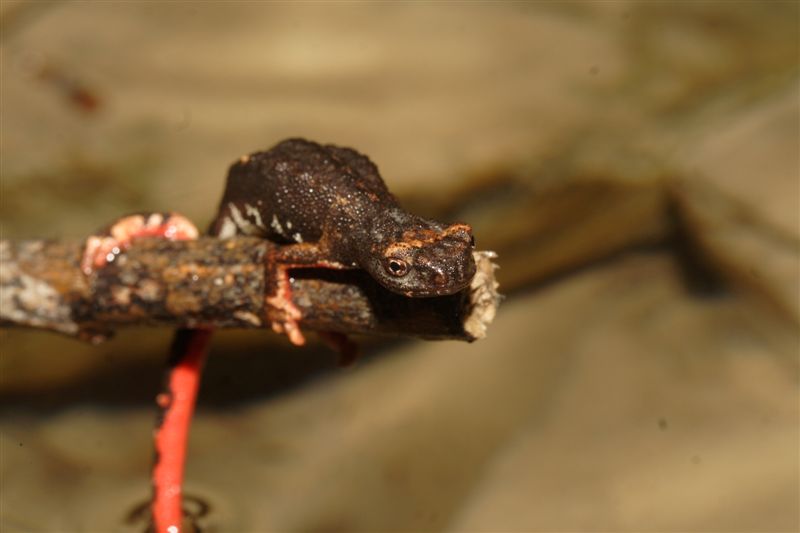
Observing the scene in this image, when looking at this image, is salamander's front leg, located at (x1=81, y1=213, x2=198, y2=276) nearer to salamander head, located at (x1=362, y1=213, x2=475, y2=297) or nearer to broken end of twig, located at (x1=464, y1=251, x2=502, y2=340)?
salamander head, located at (x1=362, y1=213, x2=475, y2=297)

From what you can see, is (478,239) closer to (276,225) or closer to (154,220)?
(276,225)

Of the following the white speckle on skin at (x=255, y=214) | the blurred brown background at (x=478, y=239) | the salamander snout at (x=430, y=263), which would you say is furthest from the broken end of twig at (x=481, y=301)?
the blurred brown background at (x=478, y=239)

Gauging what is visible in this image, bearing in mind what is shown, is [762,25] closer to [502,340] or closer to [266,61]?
[502,340]

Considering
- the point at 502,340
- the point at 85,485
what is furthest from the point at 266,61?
the point at 85,485

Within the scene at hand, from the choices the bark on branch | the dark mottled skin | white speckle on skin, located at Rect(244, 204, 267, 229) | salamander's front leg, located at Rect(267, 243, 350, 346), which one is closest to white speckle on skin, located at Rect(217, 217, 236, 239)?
the dark mottled skin

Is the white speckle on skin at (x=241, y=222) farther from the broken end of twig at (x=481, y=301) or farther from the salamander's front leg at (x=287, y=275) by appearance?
the broken end of twig at (x=481, y=301)

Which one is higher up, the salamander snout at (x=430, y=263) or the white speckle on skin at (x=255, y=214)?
the white speckle on skin at (x=255, y=214)
